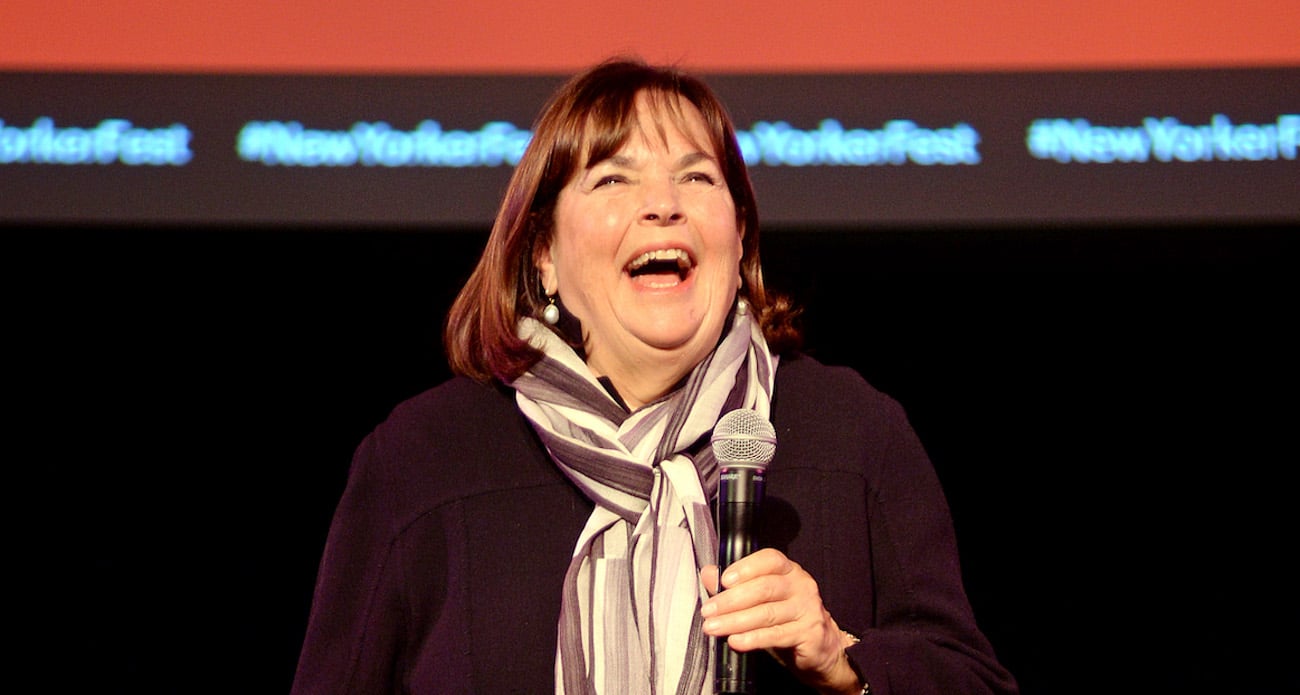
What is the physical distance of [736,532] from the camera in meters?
1.42

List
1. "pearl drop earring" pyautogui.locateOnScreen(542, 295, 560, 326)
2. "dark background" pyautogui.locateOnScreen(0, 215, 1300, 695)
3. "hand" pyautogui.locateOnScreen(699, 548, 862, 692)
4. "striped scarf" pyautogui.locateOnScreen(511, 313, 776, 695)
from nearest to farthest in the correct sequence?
"hand" pyautogui.locateOnScreen(699, 548, 862, 692) → "striped scarf" pyautogui.locateOnScreen(511, 313, 776, 695) → "pearl drop earring" pyautogui.locateOnScreen(542, 295, 560, 326) → "dark background" pyautogui.locateOnScreen(0, 215, 1300, 695)

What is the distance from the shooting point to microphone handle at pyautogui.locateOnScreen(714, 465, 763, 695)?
139 cm

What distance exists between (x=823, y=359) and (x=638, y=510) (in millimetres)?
1917

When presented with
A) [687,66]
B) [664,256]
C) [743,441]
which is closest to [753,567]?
[743,441]

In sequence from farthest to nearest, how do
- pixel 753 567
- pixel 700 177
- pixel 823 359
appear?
pixel 823 359 → pixel 700 177 → pixel 753 567

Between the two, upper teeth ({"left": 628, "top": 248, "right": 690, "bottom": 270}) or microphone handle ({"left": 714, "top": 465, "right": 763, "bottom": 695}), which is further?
upper teeth ({"left": 628, "top": 248, "right": 690, "bottom": 270})

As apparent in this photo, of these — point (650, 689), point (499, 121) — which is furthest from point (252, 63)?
point (650, 689)

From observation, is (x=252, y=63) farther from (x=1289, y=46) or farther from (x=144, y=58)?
(x=1289, y=46)

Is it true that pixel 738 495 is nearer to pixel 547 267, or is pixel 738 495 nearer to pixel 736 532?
pixel 736 532

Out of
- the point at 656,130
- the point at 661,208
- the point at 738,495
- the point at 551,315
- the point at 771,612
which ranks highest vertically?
the point at 656,130

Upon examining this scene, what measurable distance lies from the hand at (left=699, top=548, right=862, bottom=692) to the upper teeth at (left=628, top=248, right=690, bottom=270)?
0.51 metres

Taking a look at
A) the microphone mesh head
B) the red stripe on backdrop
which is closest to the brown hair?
the microphone mesh head

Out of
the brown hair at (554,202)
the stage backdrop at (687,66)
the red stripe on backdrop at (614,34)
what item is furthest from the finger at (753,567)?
the red stripe on backdrop at (614,34)

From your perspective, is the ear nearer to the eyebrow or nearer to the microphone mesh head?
the eyebrow
